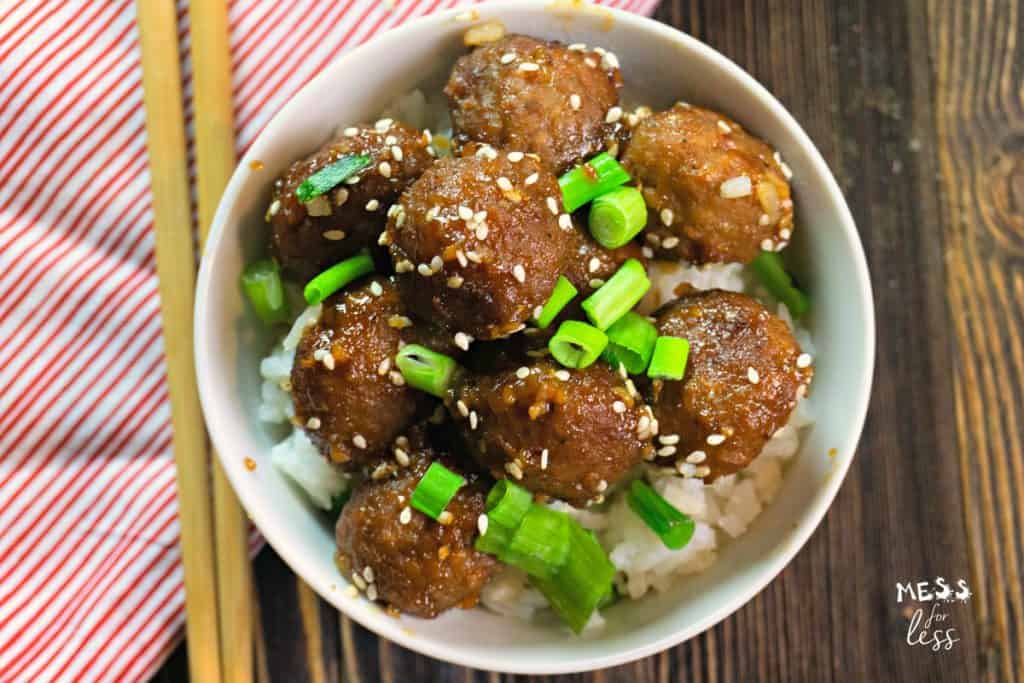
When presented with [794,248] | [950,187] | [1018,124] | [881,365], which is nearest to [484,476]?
[794,248]

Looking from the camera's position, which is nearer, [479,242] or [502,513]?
[479,242]

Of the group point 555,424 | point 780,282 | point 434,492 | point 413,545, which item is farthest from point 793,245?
point 413,545

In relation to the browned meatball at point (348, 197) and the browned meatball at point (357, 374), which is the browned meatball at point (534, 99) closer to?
the browned meatball at point (348, 197)

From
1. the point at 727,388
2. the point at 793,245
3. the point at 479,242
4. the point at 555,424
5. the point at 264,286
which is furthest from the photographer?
the point at 793,245

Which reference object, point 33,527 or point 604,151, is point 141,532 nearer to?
point 33,527

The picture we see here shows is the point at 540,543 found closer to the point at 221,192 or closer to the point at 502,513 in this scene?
the point at 502,513

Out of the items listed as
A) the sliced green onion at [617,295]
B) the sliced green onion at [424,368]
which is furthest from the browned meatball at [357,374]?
the sliced green onion at [617,295]
